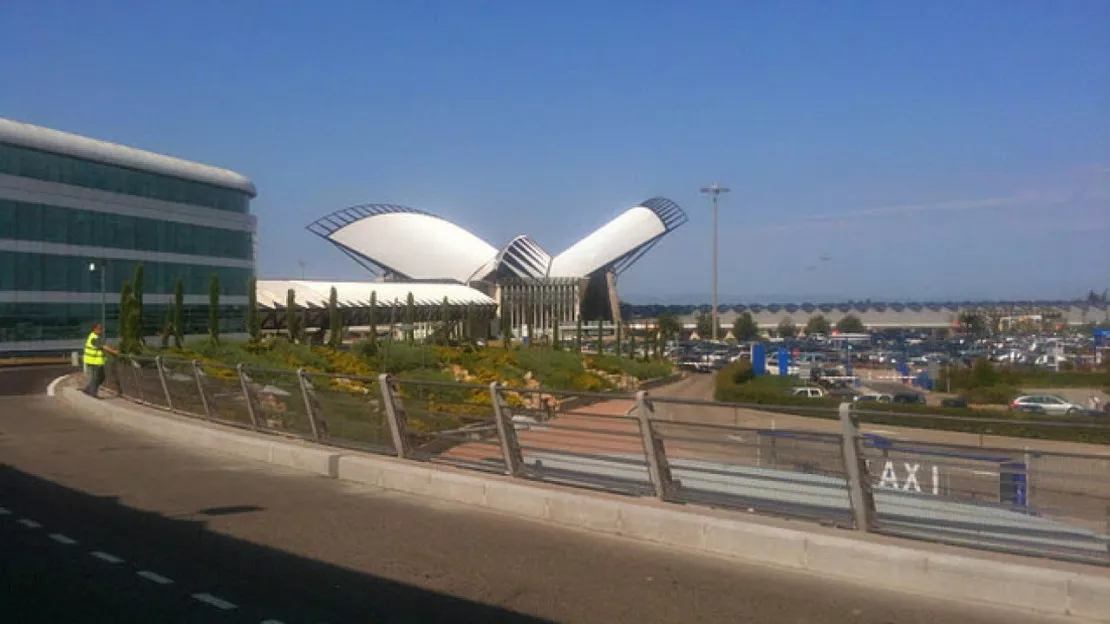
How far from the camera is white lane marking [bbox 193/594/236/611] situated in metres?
7.24

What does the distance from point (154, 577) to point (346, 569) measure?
1401mm

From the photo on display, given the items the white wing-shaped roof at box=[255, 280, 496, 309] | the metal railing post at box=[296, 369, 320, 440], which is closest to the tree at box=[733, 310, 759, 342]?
the white wing-shaped roof at box=[255, 280, 496, 309]

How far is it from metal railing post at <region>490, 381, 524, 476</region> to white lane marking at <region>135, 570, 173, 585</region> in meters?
3.84

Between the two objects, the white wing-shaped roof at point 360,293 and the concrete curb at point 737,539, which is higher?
the white wing-shaped roof at point 360,293

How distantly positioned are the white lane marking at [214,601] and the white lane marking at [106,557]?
1415 mm

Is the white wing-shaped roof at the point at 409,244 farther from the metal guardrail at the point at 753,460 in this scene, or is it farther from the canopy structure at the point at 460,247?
the metal guardrail at the point at 753,460

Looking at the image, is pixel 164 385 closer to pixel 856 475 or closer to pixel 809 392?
pixel 856 475

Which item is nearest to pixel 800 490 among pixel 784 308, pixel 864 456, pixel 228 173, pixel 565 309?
pixel 864 456

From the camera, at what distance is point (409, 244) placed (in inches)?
4424

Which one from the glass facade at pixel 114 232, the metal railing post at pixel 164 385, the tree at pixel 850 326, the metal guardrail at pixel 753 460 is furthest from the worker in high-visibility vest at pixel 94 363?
the tree at pixel 850 326

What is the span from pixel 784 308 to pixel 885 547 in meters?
132

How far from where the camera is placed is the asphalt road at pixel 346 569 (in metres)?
7.12

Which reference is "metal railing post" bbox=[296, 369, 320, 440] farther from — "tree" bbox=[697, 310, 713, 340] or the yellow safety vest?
"tree" bbox=[697, 310, 713, 340]

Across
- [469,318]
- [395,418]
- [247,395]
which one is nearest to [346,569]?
[395,418]
